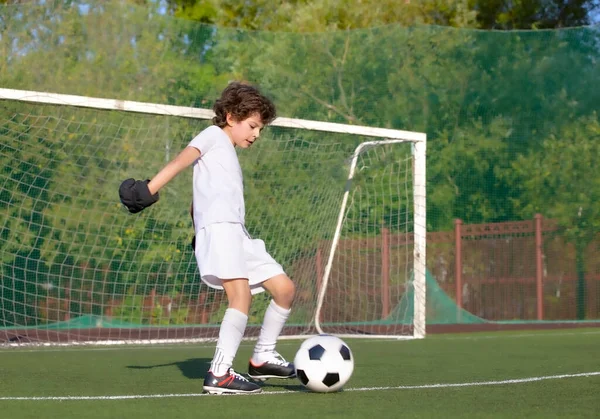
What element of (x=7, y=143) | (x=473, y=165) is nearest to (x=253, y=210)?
(x=7, y=143)

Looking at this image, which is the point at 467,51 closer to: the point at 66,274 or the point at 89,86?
the point at 89,86

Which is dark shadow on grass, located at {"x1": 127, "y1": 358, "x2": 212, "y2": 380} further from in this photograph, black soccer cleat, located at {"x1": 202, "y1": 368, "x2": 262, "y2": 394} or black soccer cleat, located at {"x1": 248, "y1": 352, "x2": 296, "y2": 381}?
black soccer cleat, located at {"x1": 202, "y1": 368, "x2": 262, "y2": 394}

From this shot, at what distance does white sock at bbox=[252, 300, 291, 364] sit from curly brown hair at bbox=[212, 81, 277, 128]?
1.04 meters

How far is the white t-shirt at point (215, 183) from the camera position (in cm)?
534

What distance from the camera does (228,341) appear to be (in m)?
5.22

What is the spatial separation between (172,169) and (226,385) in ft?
3.60

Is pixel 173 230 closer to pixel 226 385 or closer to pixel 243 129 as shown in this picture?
pixel 243 129

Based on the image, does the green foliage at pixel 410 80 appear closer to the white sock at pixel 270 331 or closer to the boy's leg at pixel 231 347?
the white sock at pixel 270 331

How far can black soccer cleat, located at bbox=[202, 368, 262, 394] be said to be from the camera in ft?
16.8

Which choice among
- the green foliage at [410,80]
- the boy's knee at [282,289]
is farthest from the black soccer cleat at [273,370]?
the green foliage at [410,80]

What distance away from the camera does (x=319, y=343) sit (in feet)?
17.4

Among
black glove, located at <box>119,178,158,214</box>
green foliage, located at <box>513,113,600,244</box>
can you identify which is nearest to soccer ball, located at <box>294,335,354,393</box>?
black glove, located at <box>119,178,158,214</box>

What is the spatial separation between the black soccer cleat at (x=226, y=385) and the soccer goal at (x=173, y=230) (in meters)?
5.25

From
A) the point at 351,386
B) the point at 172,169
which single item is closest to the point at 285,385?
the point at 351,386
